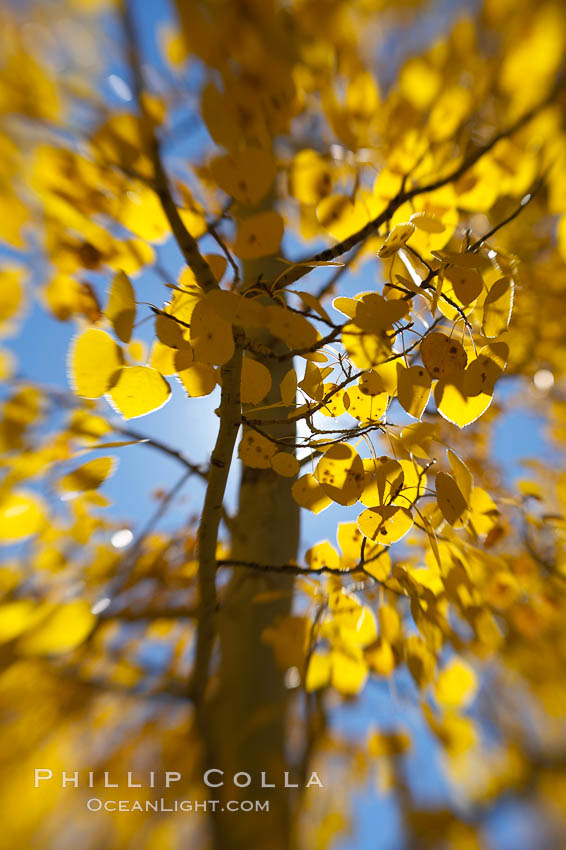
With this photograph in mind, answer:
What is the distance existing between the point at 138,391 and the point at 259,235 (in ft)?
0.77

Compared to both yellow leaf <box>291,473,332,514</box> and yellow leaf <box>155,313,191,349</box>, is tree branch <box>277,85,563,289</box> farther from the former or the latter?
yellow leaf <box>291,473,332,514</box>

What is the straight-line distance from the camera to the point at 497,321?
0.50m

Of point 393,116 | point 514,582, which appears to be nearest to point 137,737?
point 514,582

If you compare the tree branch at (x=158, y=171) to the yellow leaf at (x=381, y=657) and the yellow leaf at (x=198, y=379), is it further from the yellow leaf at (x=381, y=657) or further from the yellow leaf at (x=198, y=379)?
the yellow leaf at (x=381, y=657)

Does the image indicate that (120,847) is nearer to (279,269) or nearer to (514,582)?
(514,582)

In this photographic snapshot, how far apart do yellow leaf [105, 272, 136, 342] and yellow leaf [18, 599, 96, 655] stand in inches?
17.4

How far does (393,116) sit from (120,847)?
2.09 metres

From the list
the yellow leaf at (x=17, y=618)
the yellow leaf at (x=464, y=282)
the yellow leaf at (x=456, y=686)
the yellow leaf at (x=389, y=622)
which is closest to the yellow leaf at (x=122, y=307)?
the yellow leaf at (x=464, y=282)

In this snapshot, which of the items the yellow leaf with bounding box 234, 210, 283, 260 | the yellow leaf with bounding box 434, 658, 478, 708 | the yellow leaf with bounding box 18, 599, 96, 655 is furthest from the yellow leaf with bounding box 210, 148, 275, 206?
the yellow leaf with bounding box 434, 658, 478, 708

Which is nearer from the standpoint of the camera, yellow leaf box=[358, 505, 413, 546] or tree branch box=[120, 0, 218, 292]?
tree branch box=[120, 0, 218, 292]

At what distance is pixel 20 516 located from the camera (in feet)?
2.35

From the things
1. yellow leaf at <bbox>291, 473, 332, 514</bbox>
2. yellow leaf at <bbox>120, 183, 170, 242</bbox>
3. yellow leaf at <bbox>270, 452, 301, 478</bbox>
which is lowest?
yellow leaf at <bbox>291, 473, 332, 514</bbox>

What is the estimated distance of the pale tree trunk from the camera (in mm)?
688

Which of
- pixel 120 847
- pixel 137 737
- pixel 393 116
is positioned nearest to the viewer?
pixel 393 116
